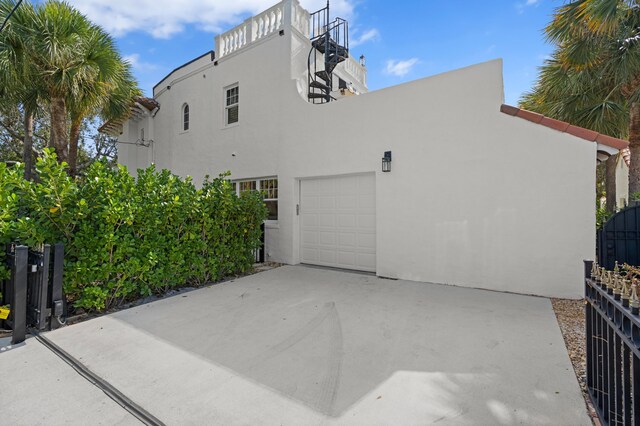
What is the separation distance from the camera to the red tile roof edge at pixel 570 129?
4.68 meters

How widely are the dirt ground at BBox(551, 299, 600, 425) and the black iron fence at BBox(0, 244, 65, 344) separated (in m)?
5.28

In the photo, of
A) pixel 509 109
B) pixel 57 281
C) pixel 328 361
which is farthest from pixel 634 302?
pixel 57 281

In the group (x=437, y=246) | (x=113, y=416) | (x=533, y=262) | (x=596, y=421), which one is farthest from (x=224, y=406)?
(x=533, y=262)

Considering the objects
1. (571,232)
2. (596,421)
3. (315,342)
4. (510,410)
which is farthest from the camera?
(571,232)

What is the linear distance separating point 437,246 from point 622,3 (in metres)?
5.70

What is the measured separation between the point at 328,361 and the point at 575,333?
299cm

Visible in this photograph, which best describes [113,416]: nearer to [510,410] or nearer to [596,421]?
[510,410]

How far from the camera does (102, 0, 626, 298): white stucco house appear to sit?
5.02 metres

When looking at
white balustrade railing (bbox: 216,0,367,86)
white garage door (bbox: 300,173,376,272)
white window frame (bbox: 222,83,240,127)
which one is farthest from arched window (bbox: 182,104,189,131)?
white garage door (bbox: 300,173,376,272)

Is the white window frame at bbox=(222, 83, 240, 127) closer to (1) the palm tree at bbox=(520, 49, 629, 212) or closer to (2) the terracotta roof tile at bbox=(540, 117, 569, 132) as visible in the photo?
(2) the terracotta roof tile at bbox=(540, 117, 569, 132)

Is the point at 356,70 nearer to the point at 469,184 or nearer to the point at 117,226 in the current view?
the point at 469,184

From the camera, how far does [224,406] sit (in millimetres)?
2260

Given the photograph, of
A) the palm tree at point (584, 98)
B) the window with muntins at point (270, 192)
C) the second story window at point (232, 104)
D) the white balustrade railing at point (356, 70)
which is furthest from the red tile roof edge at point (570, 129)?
the white balustrade railing at point (356, 70)

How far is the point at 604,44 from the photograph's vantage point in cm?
677
